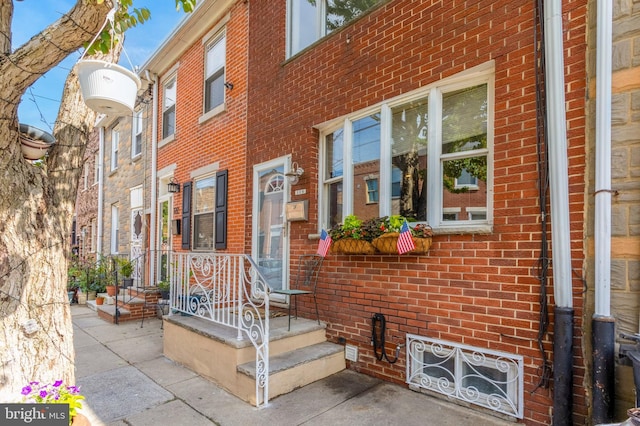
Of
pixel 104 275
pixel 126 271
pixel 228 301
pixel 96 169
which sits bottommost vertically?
pixel 104 275

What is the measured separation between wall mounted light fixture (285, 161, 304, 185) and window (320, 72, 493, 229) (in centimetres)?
53

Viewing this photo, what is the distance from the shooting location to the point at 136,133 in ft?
31.9

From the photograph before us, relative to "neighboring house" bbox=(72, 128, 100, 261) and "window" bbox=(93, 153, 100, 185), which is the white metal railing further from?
"window" bbox=(93, 153, 100, 185)

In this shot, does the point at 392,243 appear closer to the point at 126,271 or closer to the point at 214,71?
the point at 214,71

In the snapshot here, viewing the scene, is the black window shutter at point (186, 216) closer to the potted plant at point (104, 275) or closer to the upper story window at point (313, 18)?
the potted plant at point (104, 275)

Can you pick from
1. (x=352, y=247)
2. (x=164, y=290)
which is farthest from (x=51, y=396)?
(x=164, y=290)

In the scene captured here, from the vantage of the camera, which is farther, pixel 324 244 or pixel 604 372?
pixel 324 244

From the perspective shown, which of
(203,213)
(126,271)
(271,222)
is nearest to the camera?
A: (271,222)

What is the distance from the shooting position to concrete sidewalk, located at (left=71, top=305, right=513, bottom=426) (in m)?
2.89

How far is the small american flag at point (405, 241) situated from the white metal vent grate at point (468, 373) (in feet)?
2.98

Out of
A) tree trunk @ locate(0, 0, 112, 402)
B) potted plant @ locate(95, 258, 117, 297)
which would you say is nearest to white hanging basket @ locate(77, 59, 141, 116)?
tree trunk @ locate(0, 0, 112, 402)

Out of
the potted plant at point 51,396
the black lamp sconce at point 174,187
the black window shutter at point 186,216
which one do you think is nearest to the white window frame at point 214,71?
the black window shutter at point 186,216

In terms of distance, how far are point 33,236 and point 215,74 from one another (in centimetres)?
541

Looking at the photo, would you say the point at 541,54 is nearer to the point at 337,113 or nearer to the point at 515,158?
the point at 515,158
